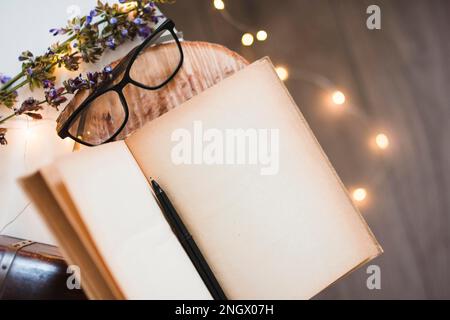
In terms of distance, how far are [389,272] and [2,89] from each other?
113 centimetres

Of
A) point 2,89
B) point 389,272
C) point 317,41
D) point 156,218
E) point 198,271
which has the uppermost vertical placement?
point 2,89

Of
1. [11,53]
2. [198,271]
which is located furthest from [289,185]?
[11,53]

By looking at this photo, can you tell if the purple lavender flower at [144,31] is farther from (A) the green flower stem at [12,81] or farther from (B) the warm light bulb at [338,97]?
(B) the warm light bulb at [338,97]

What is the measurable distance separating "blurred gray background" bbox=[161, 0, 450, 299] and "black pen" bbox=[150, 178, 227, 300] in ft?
2.24

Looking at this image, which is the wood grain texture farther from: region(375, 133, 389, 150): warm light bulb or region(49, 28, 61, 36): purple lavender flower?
region(375, 133, 389, 150): warm light bulb

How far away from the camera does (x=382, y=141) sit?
48.8 inches

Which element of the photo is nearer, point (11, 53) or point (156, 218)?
point (156, 218)

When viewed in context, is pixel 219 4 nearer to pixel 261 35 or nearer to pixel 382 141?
pixel 261 35

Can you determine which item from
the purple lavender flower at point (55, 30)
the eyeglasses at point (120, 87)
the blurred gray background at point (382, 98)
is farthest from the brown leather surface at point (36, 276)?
the blurred gray background at point (382, 98)

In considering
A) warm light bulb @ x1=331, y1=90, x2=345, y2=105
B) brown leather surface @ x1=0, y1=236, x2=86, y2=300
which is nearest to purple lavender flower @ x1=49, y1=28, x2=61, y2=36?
brown leather surface @ x1=0, y1=236, x2=86, y2=300

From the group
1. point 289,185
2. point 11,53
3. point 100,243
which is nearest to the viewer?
point 100,243

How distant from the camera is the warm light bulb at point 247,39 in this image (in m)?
1.25
